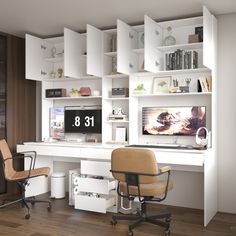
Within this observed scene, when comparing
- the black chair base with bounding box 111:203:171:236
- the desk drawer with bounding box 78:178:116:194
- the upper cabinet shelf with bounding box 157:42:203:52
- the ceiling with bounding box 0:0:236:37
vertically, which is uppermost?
the ceiling with bounding box 0:0:236:37

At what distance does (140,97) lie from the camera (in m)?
4.86

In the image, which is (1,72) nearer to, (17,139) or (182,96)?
(17,139)

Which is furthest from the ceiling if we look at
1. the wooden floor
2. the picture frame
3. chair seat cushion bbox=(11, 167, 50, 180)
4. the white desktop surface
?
the wooden floor

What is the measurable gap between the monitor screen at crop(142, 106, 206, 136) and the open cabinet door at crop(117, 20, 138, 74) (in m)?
0.64

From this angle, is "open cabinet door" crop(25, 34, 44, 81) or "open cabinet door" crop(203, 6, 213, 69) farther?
"open cabinet door" crop(25, 34, 44, 81)

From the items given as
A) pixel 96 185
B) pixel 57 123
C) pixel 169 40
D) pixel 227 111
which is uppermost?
pixel 169 40

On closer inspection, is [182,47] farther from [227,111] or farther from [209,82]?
[227,111]

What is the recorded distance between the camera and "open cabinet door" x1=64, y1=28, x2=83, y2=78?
4.81m

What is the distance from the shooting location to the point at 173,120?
4.57m

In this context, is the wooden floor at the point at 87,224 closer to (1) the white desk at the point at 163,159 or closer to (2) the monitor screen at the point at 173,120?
(1) the white desk at the point at 163,159

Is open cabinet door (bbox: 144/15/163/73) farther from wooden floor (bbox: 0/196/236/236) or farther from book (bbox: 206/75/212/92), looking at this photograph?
wooden floor (bbox: 0/196/236/236)

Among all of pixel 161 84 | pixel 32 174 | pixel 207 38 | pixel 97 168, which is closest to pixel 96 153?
pixel 97 168

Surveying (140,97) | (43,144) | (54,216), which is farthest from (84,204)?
(140,97)

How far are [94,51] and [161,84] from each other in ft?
3.41
